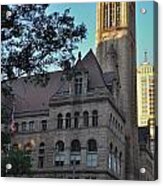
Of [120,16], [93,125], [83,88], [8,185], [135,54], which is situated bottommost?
[8,185]

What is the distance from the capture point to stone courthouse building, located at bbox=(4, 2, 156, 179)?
1.94m

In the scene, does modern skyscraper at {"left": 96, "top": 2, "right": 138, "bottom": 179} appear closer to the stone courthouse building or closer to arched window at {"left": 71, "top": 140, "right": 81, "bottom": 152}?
the stone courthouse building

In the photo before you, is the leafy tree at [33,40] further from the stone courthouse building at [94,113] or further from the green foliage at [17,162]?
the green foliage at [17,162]

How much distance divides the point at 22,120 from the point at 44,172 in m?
0.22

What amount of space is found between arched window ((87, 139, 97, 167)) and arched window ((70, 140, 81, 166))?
0.04 metres

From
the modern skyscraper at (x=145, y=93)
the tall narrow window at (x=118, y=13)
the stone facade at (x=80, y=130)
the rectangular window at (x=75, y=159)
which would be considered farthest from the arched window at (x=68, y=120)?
the tall narrow window at (x=118, y=13)

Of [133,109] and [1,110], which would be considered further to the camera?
[1,110]

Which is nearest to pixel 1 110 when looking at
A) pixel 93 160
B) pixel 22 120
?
pixel 22 120

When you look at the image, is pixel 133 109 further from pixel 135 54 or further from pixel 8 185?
pixel 8 185

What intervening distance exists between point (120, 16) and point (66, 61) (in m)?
0.26

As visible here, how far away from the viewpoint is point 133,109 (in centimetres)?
193

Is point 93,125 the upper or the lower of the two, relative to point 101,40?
lower

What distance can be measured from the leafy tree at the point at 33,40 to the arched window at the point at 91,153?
306 millimetres

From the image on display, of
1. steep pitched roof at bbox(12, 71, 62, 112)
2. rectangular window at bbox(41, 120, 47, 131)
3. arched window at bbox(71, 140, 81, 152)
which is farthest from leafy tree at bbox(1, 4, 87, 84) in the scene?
arched window at bbox(71, 140, 81, 152)
